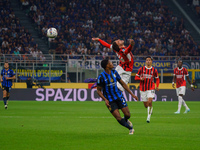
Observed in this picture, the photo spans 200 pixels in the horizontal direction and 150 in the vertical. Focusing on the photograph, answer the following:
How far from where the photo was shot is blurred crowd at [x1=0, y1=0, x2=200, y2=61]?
37.3 meters

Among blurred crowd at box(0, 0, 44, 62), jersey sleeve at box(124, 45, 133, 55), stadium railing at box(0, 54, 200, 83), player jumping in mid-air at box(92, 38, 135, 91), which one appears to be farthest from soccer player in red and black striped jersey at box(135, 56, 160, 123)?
blurred crowd at box(0, 0, 44, 62)

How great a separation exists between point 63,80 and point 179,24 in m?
16.9

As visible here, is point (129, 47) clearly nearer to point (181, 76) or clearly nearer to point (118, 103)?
point (118, 103)

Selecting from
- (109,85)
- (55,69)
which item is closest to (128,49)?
(109,85)

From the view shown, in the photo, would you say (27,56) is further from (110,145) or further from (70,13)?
(110,145)

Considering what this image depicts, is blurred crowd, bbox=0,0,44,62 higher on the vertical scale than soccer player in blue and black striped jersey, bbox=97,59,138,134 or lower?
higher

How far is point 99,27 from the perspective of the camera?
4091 cm

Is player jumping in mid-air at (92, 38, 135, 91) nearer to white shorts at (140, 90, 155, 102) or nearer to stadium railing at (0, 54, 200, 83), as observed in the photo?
white shorts at (140, 90, 155, 102)

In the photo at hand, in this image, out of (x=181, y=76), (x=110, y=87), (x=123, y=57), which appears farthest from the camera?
(x=181, y=76)

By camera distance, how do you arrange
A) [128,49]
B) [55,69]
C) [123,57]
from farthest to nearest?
[55,69], [123,57], [128,49]

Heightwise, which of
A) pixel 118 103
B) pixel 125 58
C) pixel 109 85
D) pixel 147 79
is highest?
pixel 125 58

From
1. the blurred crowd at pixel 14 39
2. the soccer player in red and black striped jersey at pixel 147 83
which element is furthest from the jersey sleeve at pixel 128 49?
the blurred crowd at pixel 14 39

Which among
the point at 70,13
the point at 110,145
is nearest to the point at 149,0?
the point at 70,13

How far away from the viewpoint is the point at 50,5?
41.7 metres
